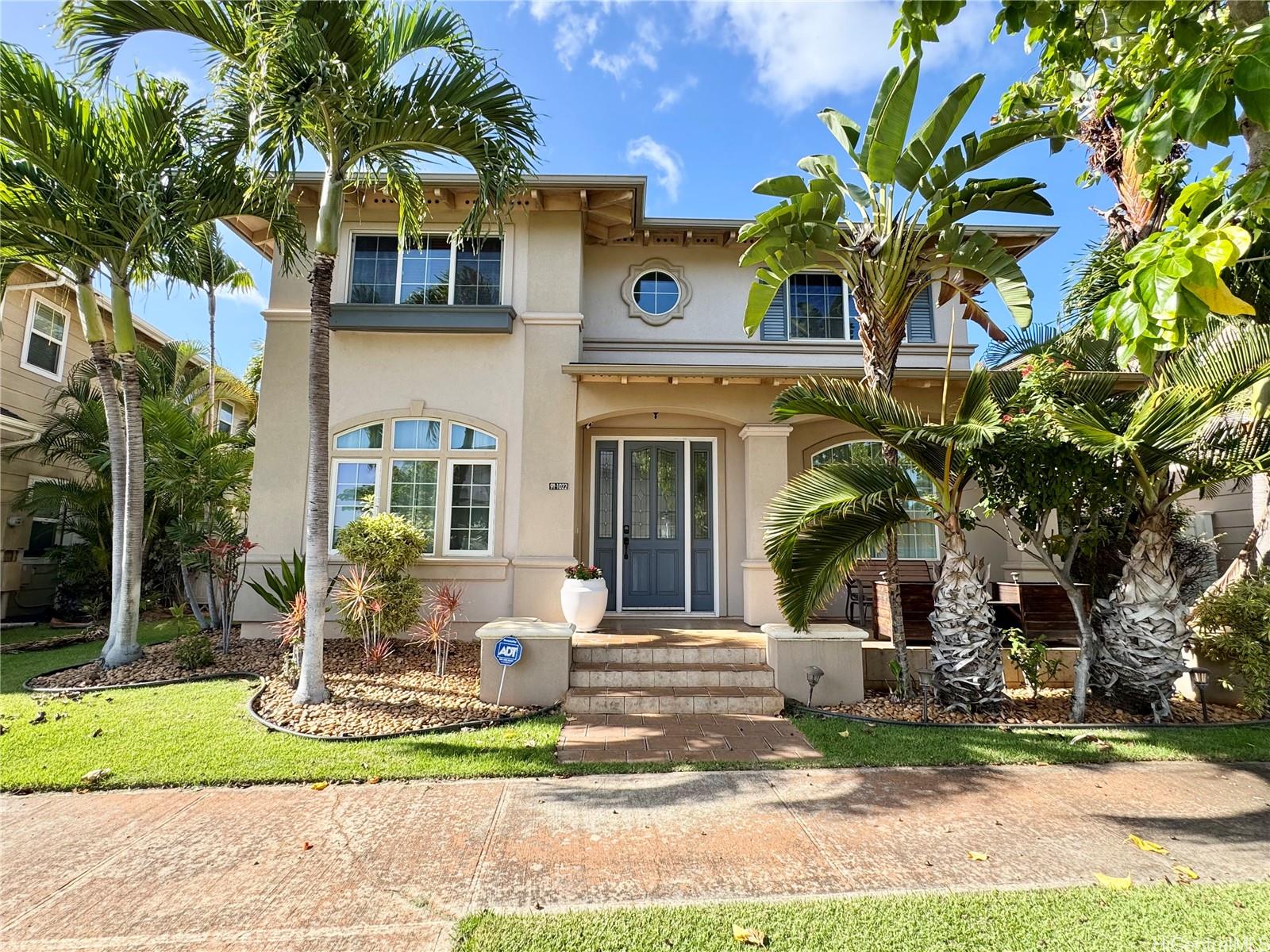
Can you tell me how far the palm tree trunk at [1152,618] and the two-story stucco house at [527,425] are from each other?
358cm

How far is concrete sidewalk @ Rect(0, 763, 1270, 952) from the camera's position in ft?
10.3

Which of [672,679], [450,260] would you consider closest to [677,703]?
[672,679]

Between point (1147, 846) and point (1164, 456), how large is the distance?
3715 millimetres

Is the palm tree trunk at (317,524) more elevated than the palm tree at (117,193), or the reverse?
the palm tree at (117,193)

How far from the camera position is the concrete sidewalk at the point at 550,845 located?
3135mm

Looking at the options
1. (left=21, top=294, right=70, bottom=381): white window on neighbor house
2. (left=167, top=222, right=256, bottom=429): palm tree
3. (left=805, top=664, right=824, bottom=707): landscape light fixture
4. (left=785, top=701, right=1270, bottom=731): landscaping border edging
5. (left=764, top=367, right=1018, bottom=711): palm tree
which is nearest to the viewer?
(left=785, top=701, right=1270, bottom=731): landscaping border edging

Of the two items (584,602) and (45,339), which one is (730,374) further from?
(45,339)

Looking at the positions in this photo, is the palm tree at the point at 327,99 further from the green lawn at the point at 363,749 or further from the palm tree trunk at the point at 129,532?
the palm tree trunk at the point at 129,532

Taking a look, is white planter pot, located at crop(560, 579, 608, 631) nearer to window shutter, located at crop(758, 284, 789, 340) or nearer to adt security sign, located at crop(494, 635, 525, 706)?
adt security sign, located at crop(494, 635, 525, 706)

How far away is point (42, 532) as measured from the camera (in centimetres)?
1359

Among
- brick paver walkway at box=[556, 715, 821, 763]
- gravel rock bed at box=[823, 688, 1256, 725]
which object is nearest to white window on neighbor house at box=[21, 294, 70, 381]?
brick paver walkway at box=[556, 715, 821, 763]

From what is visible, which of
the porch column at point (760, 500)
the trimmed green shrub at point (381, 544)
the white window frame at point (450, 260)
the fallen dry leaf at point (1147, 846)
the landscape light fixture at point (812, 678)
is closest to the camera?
the fallen dry leaf at point (1147, 846)

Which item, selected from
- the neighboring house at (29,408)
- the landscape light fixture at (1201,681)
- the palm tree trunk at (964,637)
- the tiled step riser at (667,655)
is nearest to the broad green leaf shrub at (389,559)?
the tiled step riser at (667,655)

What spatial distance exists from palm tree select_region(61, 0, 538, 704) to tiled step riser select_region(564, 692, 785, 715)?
2810mm
